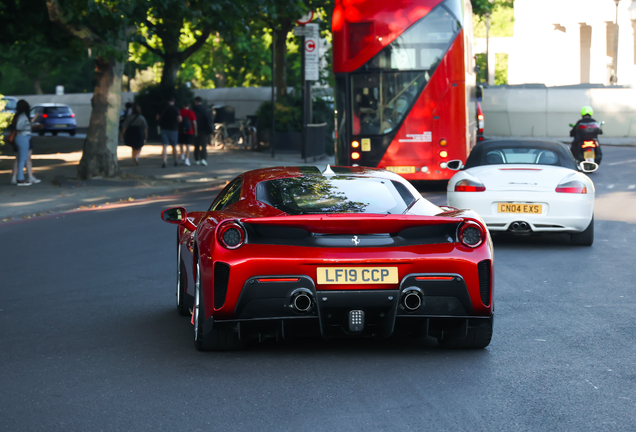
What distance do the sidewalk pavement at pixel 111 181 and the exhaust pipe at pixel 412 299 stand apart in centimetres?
1053

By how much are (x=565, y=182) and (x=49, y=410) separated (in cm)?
749

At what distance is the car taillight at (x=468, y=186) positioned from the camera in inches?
430

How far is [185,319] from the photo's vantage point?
6.96 metres

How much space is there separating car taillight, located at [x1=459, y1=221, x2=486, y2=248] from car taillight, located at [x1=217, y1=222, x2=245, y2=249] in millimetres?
1268

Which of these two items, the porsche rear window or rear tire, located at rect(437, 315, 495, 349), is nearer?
rear tire, located at rect(437, 315, 495, 349)

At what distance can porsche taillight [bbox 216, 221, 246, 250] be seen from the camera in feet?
17.5

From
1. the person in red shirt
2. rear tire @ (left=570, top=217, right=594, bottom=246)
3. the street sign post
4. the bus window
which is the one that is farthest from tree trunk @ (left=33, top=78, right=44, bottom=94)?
rear tire @ (left=570, top=217, right=594, bottom=246)

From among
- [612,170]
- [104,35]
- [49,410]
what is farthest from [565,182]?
[612,170]

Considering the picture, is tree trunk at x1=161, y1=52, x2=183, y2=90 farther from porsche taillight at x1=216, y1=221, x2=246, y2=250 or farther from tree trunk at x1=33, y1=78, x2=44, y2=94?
tree trunk at x1=33, y1=78, x2=44, y2=94

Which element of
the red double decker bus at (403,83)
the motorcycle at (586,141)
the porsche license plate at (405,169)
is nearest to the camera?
the red double decker bus at (403,83)

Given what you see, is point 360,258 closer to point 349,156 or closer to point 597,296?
point 597,296

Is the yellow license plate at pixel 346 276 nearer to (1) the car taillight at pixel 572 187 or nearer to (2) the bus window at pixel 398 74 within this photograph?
(1) the car taillight at pixel 572 187

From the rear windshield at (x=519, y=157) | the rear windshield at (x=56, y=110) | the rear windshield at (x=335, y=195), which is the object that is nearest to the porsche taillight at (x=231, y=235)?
the rear windshield at (x=335, y=195)

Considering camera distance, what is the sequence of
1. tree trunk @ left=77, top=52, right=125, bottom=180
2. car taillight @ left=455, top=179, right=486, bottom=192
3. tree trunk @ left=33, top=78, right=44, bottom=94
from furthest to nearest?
tree trunk @ left=33, top=78, right=44, bottom=94 < tree trunk @ left=77, top=52, right=125, bottom=180 < car taillight @ left=455, top=179, right=486, bottom=192
